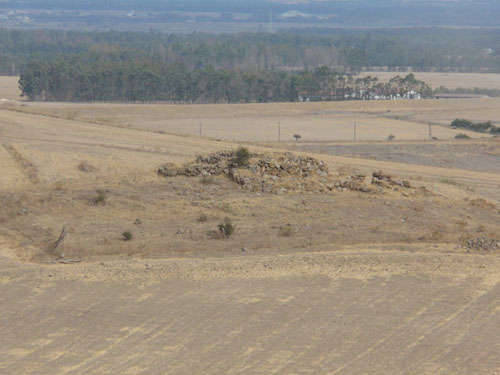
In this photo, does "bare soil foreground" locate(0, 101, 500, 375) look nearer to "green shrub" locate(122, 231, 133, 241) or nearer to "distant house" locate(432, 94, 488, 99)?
"green shrub" locate(122, 231, 133, 241)

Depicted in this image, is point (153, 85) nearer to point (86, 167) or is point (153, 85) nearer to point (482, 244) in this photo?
point (86, 167)

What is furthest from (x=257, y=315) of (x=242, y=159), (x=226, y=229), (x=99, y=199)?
(x=242, y=159)

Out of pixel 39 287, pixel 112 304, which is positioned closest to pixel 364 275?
pixel 112 304

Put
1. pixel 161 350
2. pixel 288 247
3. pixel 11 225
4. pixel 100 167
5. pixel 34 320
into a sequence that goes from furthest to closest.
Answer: pixel 100 167 < pixel 11 225 < pixel 288 247 < pixel 34 320 < pixel 161 350

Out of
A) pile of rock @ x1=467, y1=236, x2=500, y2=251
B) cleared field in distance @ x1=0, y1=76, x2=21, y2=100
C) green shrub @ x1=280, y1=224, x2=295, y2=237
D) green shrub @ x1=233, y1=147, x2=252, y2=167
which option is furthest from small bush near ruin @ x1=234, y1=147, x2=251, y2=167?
cleared field in distance @ x1=0, y1=76, x2=21, y2=100

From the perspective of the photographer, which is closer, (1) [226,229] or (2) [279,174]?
(1) [226,229]

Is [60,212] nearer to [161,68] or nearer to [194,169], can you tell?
[194,169]

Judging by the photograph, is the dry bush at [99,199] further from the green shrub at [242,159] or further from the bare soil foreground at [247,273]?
the green shrub at [242,159]
